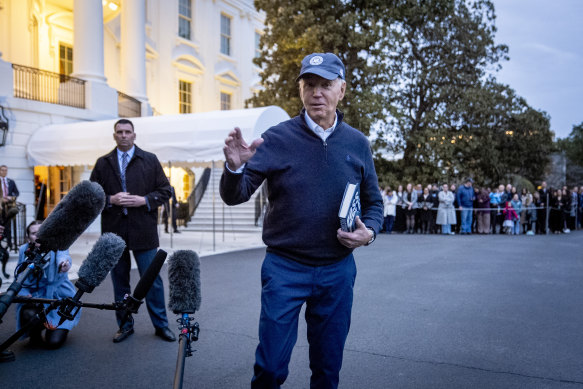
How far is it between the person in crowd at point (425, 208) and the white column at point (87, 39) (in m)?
12.5

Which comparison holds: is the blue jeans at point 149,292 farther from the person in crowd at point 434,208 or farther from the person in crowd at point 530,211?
the person in crowd at point 530,211

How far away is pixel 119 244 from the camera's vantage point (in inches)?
84.7

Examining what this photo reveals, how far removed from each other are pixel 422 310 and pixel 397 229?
43.4 ft

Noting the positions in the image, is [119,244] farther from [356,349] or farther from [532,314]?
[532,314]

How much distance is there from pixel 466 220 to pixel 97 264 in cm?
1715

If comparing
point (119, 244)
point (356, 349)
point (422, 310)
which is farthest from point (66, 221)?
point (422, 310)

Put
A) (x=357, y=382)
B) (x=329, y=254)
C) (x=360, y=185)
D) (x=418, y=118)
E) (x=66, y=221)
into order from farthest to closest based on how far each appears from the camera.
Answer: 1. (x=418, y=118)
2. (x=357, y=382)
3. (x=360, y=185)
4. (x=329, y=254)
5. (x=66, y=221)

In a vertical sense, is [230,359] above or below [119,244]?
below

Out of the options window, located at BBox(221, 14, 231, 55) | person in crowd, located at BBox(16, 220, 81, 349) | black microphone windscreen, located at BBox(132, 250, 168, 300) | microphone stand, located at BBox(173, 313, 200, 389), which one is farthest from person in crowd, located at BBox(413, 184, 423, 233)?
black microphone windscreen, located at BBox(132, 250, 168, 300)

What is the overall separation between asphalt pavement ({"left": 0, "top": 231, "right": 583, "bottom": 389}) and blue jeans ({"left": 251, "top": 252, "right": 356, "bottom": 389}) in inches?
53.8

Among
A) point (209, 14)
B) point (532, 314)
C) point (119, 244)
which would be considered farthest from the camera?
point (209, 14)

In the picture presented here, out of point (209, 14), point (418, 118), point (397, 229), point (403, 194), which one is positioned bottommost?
point (397, 229)

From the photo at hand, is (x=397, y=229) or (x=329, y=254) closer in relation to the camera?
(x=329, y=254)

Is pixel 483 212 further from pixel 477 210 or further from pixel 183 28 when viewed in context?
pixel 183 28
